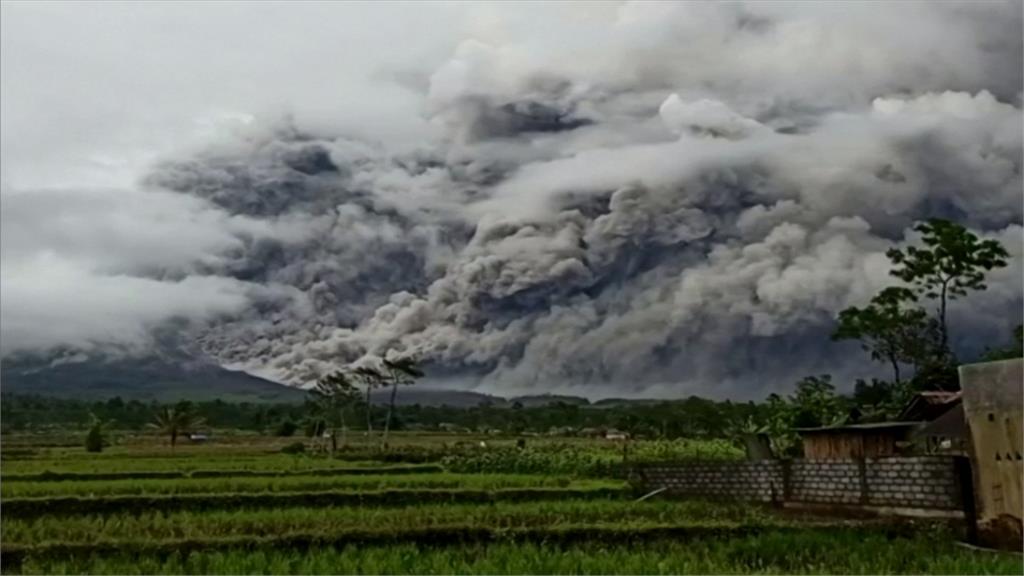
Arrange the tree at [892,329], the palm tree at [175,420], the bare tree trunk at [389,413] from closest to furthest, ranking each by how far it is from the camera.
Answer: the tree at [892,329]
the palm tree at [175,420]
the bare tree trunk at [389,413]

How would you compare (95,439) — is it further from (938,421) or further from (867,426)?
(938,421)

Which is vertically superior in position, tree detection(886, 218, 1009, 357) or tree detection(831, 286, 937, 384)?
tree detection(886, 218, 1009, 357)

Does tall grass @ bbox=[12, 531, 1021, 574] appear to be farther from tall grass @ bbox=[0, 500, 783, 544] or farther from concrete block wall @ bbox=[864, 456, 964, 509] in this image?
concrete block wall @ bbox=[864, 456, 964, 509]

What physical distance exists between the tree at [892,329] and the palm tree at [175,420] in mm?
4567

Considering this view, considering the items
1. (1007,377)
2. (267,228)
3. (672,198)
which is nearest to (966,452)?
(1007,377)

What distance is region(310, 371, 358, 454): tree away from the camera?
7332mm

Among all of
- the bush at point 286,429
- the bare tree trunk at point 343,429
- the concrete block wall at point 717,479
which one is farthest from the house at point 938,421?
the bush at point 286,429

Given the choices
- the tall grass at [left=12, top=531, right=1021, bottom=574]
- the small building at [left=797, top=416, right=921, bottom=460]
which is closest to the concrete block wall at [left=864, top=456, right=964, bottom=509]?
the small building at [left=797, top=416, right=921, bottom=460]

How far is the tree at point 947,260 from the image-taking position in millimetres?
6844

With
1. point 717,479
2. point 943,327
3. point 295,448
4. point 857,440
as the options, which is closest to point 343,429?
point 295,448

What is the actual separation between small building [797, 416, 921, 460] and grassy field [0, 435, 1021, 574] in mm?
723

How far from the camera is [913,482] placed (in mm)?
6672

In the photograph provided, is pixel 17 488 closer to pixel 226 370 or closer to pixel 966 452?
pixel 226 370

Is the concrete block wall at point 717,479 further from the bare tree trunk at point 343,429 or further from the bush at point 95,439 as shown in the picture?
the bush at point 95,439
